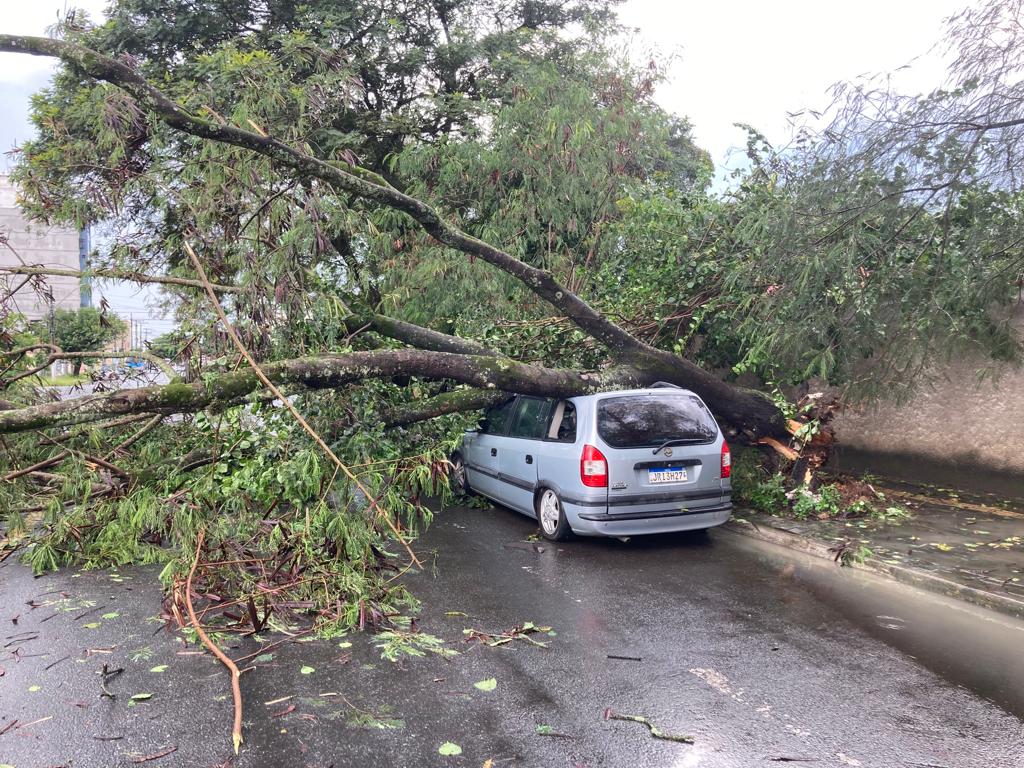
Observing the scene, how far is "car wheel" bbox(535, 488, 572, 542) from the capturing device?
25.3 feet

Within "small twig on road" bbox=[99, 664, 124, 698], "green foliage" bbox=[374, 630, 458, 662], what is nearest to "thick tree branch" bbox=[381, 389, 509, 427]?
"green foliage" bbox=[374, 630, 458, 662]

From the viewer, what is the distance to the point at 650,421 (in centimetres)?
758

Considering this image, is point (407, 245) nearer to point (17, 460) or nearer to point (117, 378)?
point (117, 378)

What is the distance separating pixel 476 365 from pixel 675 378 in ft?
9.64

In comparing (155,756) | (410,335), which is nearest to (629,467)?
(410,335)

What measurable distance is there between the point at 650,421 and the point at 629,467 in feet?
1.91

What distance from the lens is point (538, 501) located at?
26.9 feet

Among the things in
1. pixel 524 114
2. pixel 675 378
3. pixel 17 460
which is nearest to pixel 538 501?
pixel 675 378

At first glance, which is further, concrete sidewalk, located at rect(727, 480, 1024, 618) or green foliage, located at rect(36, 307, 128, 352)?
green foliage, located at rect(36, 307, 128, 352)

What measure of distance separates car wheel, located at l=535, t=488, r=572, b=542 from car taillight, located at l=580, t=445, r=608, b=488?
564 mm

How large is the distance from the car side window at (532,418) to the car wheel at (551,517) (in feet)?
2.28

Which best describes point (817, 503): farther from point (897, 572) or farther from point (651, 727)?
point (651, 727)

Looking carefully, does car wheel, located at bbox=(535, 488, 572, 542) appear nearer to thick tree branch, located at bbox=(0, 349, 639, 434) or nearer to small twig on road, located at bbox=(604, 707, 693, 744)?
thick tree branch, located at bbox=(0, 349, 639, 434)

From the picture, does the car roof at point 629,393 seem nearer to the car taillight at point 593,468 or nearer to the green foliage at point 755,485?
the car taillight at point 593,468
